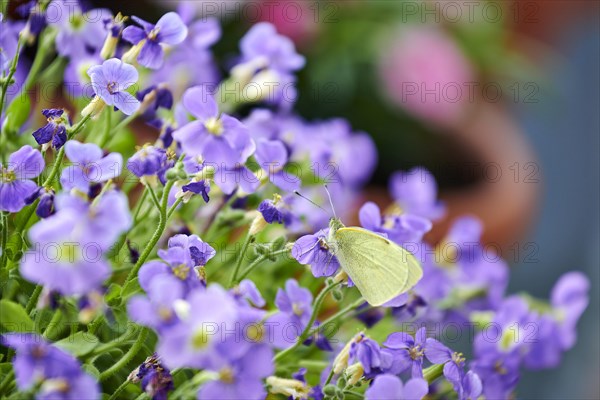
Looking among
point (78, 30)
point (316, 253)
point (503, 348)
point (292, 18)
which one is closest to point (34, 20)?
point (78, 30)

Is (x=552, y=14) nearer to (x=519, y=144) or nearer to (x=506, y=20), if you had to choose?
(x=506, y=20)

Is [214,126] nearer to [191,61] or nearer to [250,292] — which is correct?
[250,292]

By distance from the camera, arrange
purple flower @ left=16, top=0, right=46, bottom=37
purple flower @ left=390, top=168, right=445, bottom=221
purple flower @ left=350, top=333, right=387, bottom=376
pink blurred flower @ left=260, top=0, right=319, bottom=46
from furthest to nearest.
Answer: pink blurred flower @ left=260, top=0, right=319, bottom=46, purple flower @ left=390, top=168, right=445, bottom=221, purple flower @ left=16, top=0, right=46, bottom=37, purple flower @ left=350, top=333, right=387, bottom=376

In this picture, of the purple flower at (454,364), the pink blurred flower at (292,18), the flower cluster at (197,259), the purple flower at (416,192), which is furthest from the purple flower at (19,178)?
the pink blurred flower at (292,18)

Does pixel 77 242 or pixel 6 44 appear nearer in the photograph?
pixel 77 242

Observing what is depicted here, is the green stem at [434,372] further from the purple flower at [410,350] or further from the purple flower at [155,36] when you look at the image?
the purple flower at [155,36]

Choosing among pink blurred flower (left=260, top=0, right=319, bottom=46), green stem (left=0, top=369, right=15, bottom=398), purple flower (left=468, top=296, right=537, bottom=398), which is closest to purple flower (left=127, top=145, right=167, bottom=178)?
green stem (left=0, top=369, right=15, bottom=398)

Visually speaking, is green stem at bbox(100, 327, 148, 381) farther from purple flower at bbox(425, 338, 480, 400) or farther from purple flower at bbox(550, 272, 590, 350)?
purple flower at bbox(550, 272, 590, 350)
